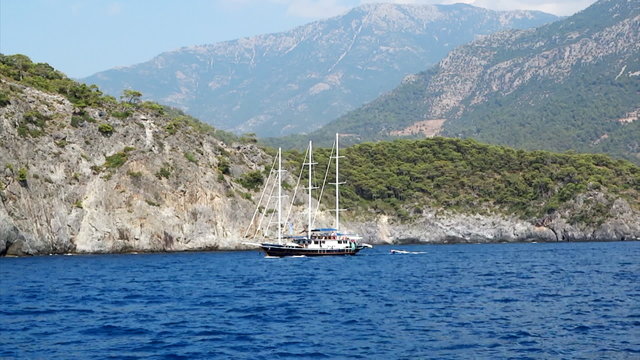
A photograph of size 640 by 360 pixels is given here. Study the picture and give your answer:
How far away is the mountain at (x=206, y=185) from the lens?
102 m

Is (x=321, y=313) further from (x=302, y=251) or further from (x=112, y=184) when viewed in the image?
(x=112, y=184)

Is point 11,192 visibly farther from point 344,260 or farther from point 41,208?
point 344,260

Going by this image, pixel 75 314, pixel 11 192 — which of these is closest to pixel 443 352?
pixel 75 314

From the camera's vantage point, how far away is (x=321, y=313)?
4291 cm

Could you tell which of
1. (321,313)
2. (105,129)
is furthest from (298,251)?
(321,313)

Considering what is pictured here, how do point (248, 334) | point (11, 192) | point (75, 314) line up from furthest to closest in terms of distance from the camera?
point (11, 192), point (75, 314), point (248, 334)

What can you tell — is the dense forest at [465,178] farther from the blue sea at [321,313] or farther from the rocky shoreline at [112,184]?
the blue sea at [321,313]

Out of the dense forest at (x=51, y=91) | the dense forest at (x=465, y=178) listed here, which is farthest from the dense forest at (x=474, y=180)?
the dense forest at (x=51, y=91)

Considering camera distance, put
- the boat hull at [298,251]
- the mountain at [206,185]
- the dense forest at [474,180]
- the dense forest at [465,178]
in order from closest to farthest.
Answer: the boat hull at [298,251] < the mountain at [206,185] < the dense forest at [465,178] < the dense forest at [474,180]

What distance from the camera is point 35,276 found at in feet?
214

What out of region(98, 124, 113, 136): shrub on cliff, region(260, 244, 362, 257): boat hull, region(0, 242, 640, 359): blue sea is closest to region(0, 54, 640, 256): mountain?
region(98, 124, 113, 136): shrub on cliff

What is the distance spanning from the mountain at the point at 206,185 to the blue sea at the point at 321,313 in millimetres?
26717

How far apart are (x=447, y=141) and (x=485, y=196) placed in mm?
23965

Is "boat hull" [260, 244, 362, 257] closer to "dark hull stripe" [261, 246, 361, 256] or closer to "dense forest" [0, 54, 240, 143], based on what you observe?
"dark hull stripe" [261, 246, 361, 256]
